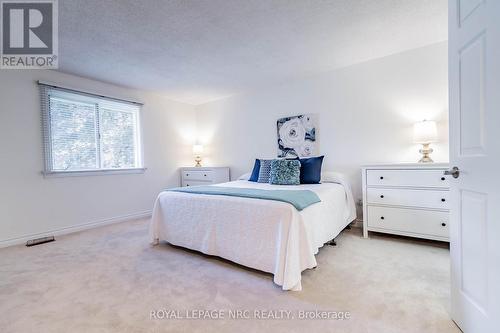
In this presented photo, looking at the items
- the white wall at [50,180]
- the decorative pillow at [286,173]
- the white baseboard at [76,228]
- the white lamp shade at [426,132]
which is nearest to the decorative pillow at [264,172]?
the decorative pillow at [286,173]

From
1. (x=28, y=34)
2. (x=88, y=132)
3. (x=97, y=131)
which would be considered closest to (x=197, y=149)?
(x=97, y=131)

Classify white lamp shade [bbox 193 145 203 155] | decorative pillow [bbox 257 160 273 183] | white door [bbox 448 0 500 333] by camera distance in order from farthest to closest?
white lamp shade [bbox 193 145 203 155]
decorative pillow [bbox 257 160 273 183]
white door [bbox 448 0 500 333]

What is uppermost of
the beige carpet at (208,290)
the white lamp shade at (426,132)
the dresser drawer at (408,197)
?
the white lamp shade at (426,132)

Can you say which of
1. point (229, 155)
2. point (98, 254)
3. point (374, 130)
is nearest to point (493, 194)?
point (374, 130)

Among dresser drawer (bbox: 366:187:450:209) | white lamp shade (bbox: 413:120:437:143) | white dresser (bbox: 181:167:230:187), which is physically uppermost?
white lamp shade (bbox: 413:120:437:143)

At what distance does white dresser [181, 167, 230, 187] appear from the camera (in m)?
4.19

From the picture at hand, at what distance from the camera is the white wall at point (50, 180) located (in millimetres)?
2719

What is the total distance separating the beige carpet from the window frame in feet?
3.62

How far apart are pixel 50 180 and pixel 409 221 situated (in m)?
4.38

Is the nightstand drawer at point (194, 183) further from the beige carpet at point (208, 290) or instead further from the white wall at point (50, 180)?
the beige carpet at point (208, 290)

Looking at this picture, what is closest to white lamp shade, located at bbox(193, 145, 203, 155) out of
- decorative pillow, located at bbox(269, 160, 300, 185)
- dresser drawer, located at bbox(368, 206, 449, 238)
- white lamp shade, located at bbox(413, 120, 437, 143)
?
decorative pillow, located at bbox(269, 160, 300, 185)

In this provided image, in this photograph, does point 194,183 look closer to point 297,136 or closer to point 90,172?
point 90,172

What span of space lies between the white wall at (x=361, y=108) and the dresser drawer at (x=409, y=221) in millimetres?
539

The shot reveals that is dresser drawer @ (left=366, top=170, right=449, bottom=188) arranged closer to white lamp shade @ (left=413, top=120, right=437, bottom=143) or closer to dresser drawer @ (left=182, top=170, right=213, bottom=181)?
white lamp shade @ (left=413, top=120, right=437, bottom=143)
